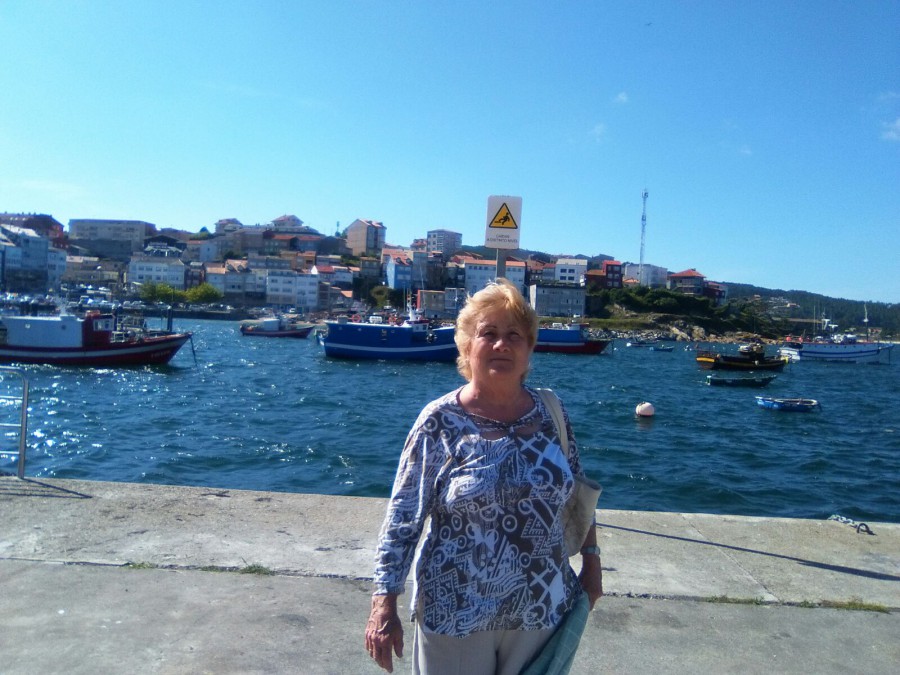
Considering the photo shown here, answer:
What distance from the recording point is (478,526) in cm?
189

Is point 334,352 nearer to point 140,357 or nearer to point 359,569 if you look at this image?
point 140,357

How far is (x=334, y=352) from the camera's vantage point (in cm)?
4650

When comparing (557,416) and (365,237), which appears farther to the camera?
(365,237)

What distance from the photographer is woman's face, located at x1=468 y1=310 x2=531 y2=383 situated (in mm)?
2045

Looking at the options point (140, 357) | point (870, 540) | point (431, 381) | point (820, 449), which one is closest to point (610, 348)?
point (431, 381)

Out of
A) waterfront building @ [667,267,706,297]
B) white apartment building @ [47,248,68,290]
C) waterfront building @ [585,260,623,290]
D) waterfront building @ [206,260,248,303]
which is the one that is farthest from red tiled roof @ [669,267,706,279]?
white apartment building @ [47,248,68,290]

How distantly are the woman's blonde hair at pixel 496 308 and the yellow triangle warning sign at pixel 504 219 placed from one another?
245cm

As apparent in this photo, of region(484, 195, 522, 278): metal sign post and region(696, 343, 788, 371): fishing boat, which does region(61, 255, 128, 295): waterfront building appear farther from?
region(484, 195, 522, 278): metal sign post

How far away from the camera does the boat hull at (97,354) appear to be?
31.6 meters

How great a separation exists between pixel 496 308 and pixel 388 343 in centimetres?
4451

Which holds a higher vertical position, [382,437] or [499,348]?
[499,348]

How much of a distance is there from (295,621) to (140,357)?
33390 millimetres

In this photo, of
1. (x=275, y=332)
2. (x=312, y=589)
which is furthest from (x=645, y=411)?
(x=275, y=332)

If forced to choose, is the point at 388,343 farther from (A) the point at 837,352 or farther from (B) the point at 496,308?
(A) the point at 837,352
